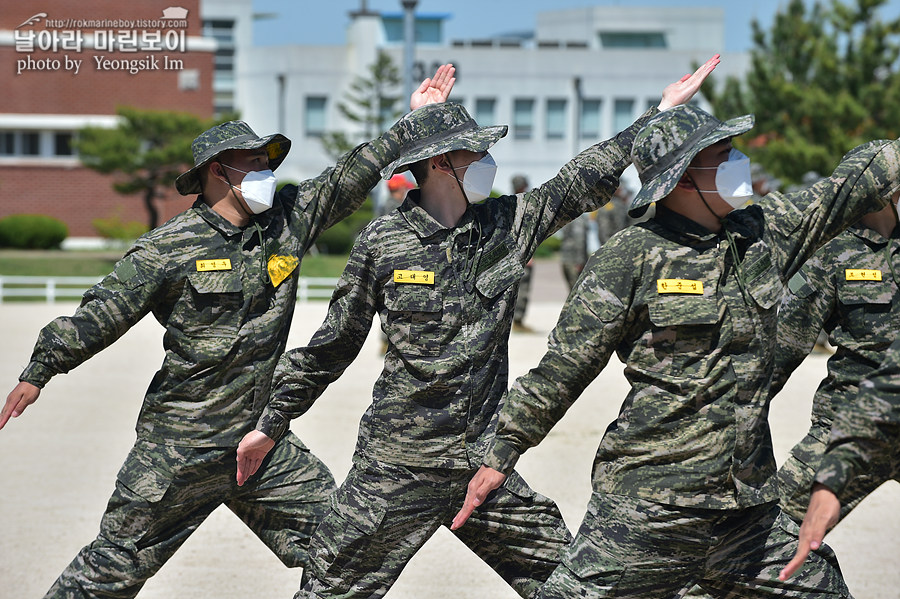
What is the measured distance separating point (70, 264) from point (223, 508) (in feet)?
85.2

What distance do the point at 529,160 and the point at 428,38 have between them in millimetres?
11538

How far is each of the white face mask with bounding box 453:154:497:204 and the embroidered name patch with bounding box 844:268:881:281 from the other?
1836 millimetres

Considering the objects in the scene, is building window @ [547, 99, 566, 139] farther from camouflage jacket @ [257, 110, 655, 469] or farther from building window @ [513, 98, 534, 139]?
camouflage jacket @ [257, 110, 655, 469]

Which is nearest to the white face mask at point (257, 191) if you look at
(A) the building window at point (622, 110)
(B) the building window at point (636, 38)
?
(A) the building window at point (622, 110)

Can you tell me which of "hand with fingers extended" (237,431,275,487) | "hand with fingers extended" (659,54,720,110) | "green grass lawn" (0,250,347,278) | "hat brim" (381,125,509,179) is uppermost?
"hand with fingers extended" (659,54,720,110)

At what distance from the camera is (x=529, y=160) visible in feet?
185

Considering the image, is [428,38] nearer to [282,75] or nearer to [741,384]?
[282,75]

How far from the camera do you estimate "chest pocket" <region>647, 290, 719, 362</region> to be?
3877 millimetres

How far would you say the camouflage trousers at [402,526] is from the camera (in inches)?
181

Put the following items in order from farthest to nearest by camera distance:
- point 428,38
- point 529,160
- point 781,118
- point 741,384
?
point 428,38 → point 529,160 → point 781,118 → point 741,384

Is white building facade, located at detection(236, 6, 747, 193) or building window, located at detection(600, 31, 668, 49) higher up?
building window, located at detection(600, 31, 668, 49)

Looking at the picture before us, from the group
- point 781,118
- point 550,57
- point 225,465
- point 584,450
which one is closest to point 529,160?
point 550,57

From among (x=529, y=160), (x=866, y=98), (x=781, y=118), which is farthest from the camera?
(x=529, y=160)

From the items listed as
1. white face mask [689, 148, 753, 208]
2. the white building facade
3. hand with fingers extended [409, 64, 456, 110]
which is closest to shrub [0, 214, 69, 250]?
the white building facade
